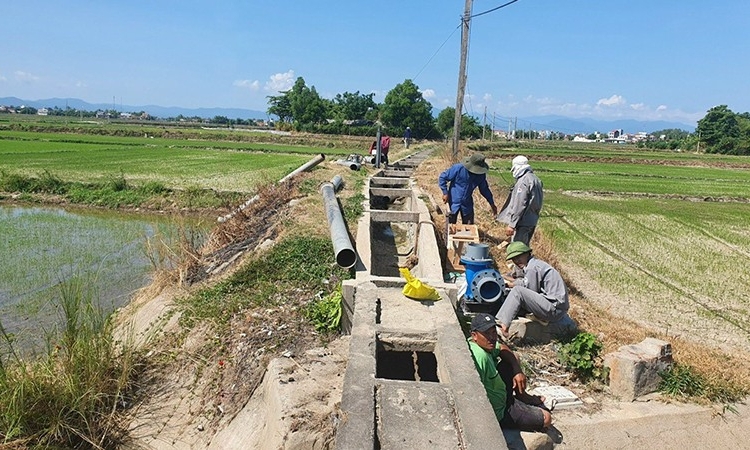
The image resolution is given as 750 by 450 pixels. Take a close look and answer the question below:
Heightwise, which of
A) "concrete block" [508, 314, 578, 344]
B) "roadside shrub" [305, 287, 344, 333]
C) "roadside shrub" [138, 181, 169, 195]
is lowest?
"roadside shrub" [138, 181, 169, 195]

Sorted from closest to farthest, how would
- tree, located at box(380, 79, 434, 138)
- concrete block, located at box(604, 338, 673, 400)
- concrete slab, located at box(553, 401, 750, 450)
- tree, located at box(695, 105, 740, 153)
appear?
1. concrete slab, located at box(553, 401, 750, 450)
2. concrete block, located at box(604, 338, 673, 400)
3. tree, located at box(695, 105, 740, 153)
4. tree, located at box(380, 79, 434, 138)

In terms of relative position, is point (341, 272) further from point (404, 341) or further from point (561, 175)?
point (561, 175)

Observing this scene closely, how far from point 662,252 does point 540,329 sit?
7.15m

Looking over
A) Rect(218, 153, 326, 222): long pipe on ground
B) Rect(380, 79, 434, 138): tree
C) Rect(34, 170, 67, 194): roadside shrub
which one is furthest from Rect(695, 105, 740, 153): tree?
Rect(34, 170, 67, 194): roadside shrub

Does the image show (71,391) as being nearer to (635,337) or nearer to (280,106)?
(635,337)

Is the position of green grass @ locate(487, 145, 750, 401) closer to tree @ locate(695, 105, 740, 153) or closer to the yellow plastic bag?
the yellow plastic bag

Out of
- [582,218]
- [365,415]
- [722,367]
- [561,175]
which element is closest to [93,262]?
[365,415]

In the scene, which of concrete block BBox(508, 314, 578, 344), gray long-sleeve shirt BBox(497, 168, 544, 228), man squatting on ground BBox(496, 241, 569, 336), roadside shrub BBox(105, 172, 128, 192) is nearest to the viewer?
man squatting on ground BBox(496, 241, 569, 336)

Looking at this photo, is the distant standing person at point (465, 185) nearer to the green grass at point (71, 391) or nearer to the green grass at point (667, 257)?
the green grass at point (667, 257)

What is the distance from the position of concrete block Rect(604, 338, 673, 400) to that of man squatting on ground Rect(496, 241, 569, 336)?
654 millimetres

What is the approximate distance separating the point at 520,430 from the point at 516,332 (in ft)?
5.09

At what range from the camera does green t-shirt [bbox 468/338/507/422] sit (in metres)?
3.89

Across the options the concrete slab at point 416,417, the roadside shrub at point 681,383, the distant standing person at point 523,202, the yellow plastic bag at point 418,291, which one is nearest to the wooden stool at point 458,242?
the distant standing person at point 523,202

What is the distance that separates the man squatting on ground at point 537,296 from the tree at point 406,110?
60.2 metres
